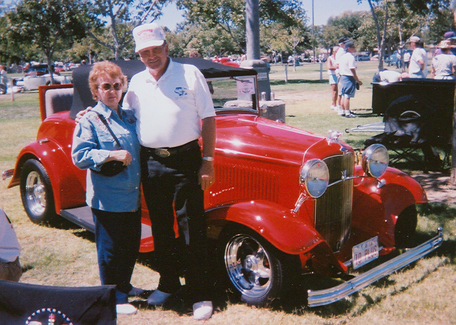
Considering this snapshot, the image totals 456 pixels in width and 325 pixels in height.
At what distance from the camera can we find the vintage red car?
10.2 feet

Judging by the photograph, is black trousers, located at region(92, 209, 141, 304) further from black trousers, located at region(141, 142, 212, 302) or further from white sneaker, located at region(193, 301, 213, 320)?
white sneaker, located at region(193, 301, 213, 320)

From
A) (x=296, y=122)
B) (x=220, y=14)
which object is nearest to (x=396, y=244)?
(x=296, y=122)

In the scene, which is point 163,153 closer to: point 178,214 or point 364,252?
point 178,214

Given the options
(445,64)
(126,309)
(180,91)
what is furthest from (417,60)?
(126,309)

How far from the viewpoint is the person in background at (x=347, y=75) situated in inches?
431

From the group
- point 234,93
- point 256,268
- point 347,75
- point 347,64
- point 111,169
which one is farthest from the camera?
point 347,75

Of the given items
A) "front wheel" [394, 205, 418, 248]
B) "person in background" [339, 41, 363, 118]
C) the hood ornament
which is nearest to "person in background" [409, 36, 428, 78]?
"person in background" [339, 41, 363, 118]

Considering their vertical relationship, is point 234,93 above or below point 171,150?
above

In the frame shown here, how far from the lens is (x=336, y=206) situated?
3594mm

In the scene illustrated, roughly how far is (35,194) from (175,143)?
9.45 ft

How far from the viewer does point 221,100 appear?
4.43 metres

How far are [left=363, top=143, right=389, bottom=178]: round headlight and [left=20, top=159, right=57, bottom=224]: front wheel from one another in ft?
10.3

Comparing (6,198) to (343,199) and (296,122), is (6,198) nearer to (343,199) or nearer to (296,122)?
(343,199)

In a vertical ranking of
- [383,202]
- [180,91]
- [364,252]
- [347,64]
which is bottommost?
[364,252]
